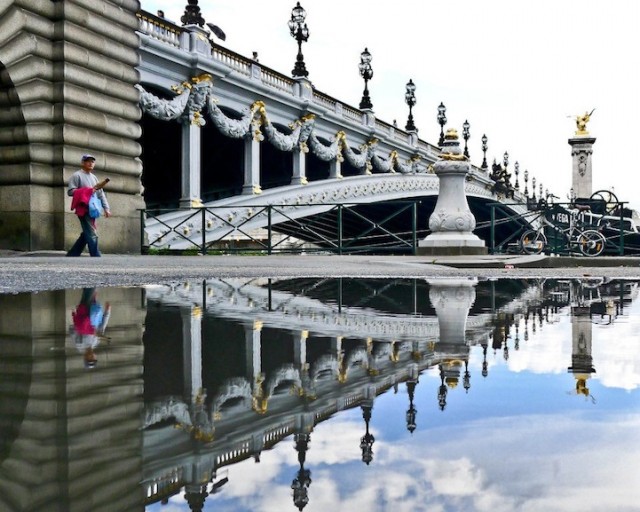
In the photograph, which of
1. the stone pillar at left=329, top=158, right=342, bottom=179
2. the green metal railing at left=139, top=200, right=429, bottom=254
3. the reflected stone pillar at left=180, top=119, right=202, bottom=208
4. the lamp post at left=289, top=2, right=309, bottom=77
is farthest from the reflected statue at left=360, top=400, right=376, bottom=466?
the stone pillar at left=329, top=158, right=342, bottom=179

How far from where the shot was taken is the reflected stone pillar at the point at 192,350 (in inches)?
95.1

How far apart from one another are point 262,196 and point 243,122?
2.77 m

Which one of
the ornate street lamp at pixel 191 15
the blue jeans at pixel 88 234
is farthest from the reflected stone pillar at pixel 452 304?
the ornate street lamp at pixel 191 15

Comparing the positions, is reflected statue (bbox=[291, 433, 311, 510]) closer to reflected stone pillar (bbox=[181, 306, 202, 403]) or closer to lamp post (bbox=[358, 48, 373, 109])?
reflected stone pillar (bbox=[181, 306, 202, 403])

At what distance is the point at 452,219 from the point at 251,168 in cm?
1631

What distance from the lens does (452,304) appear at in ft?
17.4

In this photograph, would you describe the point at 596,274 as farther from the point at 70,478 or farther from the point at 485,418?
the point at 70,478

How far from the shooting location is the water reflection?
1.42 meters

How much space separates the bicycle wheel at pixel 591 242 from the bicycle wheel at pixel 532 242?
1.12 meters

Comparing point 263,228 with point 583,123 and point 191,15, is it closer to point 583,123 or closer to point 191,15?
A: point 191,15

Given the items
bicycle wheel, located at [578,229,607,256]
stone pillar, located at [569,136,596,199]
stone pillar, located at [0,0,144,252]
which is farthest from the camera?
stone pillar, located at [569,136,596,199]

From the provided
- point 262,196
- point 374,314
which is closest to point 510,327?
point 374,314

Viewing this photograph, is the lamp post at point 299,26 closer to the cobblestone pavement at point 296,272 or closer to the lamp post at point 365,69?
the lamp post at point 365,69

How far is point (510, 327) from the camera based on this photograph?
4.06 meters
